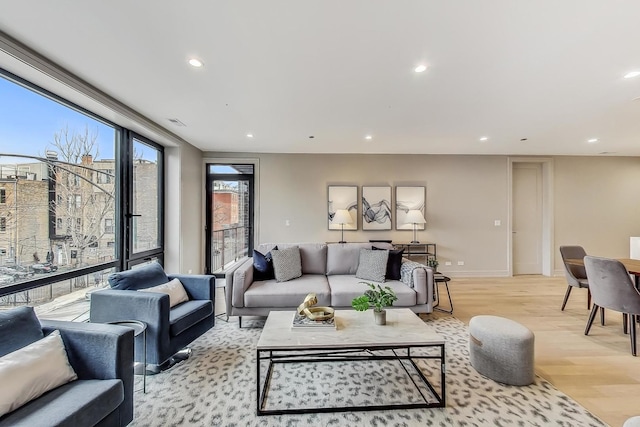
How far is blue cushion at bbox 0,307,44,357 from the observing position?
144 centimetres

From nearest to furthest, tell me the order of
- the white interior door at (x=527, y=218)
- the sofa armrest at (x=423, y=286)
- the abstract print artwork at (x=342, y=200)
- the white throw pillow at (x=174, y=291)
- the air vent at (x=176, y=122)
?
the white throw pillow at (x=174, y=291) → the sofa armrest at (x=423, y=286) → the air vent at (x=176, y=122) → the abstract print artwork at (x=342, y=200) → the white interior door at (x=527, y=218)

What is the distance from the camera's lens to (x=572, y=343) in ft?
9.08

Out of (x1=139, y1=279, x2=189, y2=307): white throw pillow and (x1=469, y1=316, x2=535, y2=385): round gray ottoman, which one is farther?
(x1=139, y1=279, x2=189, y2=307): white throw pillow

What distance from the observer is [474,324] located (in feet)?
7.61

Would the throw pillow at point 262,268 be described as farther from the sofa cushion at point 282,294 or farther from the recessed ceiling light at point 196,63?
the recessed ceiling light at point 196,63

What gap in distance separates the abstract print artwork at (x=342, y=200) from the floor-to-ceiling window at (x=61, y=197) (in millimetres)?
3248

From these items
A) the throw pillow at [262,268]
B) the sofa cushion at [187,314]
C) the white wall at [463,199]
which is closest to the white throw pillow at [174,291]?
the sofa cushion at [187,314]

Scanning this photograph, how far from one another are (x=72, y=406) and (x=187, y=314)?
3.90ft

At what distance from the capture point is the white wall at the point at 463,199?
5.53m

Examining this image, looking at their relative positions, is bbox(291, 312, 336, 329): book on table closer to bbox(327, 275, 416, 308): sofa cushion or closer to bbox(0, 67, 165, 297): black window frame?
bbox(327, 275, 416, 308): sofa cushion

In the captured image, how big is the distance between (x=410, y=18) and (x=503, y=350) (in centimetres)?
251

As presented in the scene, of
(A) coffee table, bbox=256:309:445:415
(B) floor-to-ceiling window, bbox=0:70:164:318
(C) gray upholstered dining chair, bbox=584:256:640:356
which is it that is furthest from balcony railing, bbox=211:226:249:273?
(C) gray upholstered dining chair, bbox=584:256:640:356

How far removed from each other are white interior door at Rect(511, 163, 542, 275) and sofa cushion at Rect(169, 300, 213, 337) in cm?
621

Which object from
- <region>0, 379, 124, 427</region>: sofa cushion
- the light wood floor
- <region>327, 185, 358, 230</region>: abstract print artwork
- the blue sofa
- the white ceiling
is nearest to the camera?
<region>0, 379, 124, 427</region>: sofa cushion
